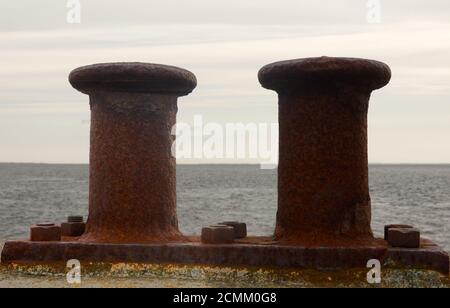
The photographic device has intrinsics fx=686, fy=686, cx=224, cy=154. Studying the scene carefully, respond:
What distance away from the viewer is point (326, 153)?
5477 mm

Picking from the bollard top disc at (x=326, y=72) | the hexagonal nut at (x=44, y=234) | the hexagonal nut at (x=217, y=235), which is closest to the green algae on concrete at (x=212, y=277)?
the hexagonal nut at (x=217, y=235)

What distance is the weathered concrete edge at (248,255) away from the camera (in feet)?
17.0

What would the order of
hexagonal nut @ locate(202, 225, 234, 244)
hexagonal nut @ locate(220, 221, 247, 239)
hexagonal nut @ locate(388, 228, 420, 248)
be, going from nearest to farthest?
1. hexagonal nut @ locate(388, 228, 420, 248)
2. hexagonal nut @ locate(202, 225, 234, 244)
3. hexagonal nut @ locate(220, 221, 247, 239)

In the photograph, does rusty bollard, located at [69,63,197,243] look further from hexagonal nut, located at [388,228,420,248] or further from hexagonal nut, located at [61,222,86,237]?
hexagonal nut, located at [388,228,420,248]

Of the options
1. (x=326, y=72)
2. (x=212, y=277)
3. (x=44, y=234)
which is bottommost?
(x=212, y=277)

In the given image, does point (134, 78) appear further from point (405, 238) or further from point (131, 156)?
point (405, 238)

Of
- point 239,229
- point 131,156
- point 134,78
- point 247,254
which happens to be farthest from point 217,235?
point 134,78

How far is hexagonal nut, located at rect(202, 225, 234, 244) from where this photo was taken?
5.44 metres

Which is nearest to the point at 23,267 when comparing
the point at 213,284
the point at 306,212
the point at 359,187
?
the point at 213,284

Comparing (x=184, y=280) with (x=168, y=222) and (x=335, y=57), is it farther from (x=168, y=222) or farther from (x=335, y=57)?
(x=335, y=57)

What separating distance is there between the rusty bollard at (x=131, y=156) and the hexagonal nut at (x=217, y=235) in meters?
0.46

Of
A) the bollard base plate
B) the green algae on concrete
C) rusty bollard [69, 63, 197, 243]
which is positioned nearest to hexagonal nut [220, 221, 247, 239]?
the bollard base plate

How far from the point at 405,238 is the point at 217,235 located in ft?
4.81

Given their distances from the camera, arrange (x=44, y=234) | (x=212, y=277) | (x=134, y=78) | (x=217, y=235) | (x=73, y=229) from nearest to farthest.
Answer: (x=212, y=277), (x=217, y=235), (x=134, y=78), (x=44, y=234), (x=73, y=229)
